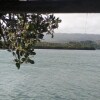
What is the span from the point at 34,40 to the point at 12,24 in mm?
899

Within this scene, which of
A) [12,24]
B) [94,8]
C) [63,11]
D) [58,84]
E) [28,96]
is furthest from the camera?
[58,84]

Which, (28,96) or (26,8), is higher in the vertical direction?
(26,8)

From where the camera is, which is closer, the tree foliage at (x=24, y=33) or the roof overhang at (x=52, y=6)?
the roof overhang at (x=52, y=6)

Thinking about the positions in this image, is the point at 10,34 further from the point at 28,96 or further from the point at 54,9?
the point at 28,96

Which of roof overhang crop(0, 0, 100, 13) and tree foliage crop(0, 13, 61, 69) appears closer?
→ roof overhang crop(0, 0, 100, 13)

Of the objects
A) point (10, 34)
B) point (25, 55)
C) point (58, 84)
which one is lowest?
point (58, 84)

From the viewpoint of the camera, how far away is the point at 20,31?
6453mm

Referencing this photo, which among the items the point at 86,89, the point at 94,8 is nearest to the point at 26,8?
the point at 94,8

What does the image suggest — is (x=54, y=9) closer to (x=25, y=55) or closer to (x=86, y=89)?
(x=25, y=55)

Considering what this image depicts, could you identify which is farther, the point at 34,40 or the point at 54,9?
the point at 34,40

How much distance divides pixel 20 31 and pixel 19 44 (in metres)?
0.27

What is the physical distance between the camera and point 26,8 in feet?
13.5

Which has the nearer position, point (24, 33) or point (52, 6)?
point (52, 6)

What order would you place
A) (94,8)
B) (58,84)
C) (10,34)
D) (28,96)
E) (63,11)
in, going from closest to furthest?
1. (94,8)
2. (63,11)
3. (10,34)
4. (28,96)
5. (58,84)
